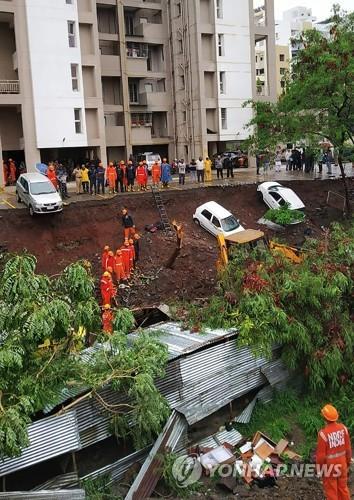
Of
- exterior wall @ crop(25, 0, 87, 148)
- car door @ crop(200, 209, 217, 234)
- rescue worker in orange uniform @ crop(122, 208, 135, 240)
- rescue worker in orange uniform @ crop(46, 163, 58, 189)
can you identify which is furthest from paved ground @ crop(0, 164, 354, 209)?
rescue worker in orange uniform @ crop(122, 208, 135, 240)

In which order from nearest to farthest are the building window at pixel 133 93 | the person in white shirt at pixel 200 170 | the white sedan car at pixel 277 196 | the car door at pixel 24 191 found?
1. the car door at pixel 24 191
2. the white sedan car at pixel 277 196
3. the person in white shirt at pixel 200 170
4. the building window at pixel 133 93

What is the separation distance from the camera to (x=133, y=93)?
44.5 m

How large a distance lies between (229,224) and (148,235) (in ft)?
12.2

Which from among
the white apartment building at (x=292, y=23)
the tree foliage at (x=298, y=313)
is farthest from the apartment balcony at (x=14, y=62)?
the white apartment building at (x=292, y=23)

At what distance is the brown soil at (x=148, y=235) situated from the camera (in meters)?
20.9

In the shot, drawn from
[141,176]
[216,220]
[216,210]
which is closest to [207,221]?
[216,220]

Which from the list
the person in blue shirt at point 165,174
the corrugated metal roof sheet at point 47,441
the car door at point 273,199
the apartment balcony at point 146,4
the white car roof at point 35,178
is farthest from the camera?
the apartment balcony at point 146,4

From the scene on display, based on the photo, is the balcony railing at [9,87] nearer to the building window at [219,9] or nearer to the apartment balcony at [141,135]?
the apartment balcony at [141,135]

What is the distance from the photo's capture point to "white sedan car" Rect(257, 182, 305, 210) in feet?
93.2

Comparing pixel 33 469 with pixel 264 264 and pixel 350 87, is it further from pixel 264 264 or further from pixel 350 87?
pixel 350 87

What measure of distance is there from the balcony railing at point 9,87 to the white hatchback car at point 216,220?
1572 cm

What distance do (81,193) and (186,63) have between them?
1800cm

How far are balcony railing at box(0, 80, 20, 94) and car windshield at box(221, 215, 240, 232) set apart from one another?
1724 centimetres

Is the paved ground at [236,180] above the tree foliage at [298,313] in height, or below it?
above
